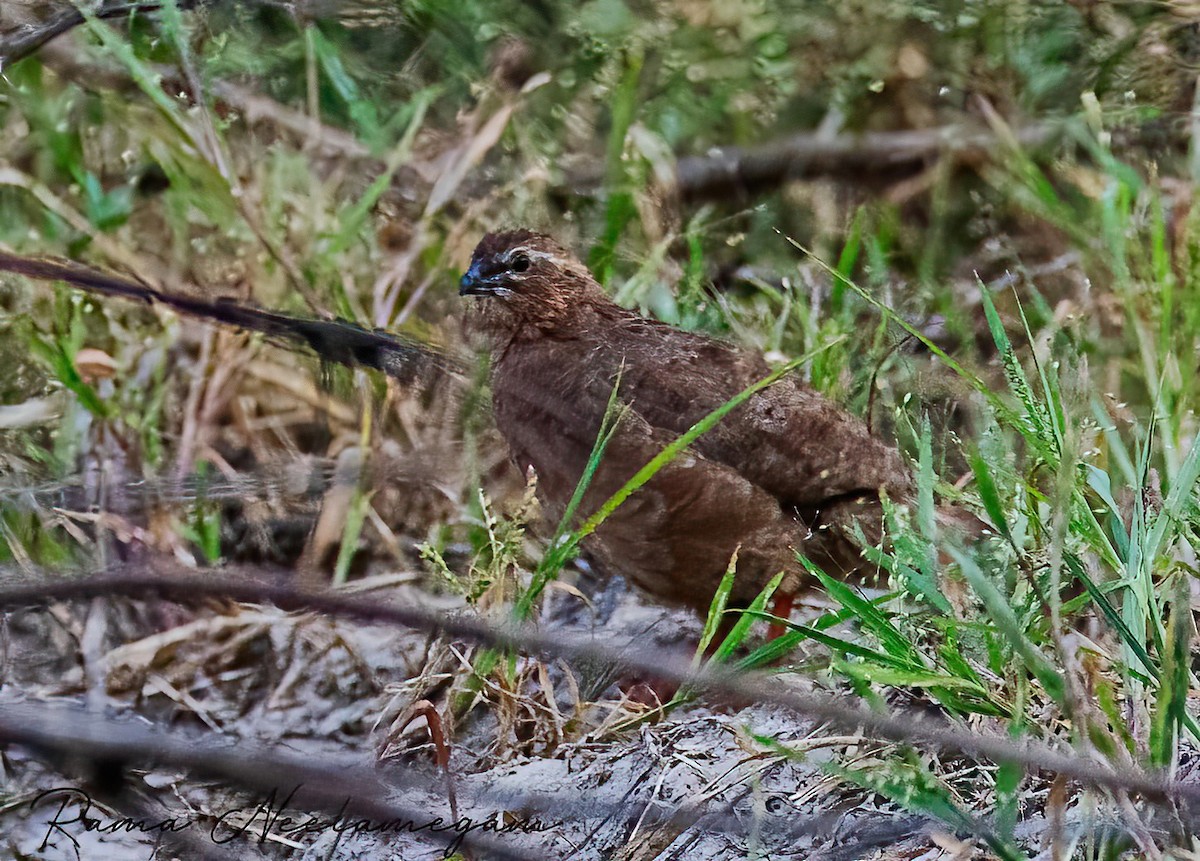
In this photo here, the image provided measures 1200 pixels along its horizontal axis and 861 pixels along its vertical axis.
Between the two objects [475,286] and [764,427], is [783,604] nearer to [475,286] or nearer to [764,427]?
[764,427]

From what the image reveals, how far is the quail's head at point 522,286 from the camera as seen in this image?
3551mm

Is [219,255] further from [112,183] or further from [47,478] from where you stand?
[47,478]

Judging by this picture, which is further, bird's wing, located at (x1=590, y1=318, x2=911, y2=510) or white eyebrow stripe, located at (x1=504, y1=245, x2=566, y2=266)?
white eyebrow stripe, located at (x1=504, y1=245, x2=566, y2=266)

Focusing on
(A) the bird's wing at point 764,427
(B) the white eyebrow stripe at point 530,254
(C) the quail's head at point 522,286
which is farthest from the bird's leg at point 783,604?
(B) the white eyebrow stripe at point 530,254

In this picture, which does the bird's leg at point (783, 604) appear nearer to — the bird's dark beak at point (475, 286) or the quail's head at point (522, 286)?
the quail's head at point (522, 286)

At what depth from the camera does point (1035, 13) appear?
4.59m

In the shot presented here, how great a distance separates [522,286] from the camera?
3.58m

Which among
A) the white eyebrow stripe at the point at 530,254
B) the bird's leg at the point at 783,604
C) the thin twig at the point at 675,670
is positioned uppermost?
the white eyebrow stripe at the point at 530,254

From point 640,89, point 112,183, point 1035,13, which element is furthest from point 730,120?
point 112,183

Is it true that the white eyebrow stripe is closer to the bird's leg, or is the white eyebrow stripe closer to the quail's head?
the quail's head

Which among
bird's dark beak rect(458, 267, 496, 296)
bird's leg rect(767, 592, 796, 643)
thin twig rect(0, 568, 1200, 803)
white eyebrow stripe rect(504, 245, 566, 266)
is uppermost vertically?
white eyebrow stripe rect(504, 245, 566, 266)

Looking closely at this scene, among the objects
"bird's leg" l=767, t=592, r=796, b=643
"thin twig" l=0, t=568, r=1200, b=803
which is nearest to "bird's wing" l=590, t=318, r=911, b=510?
"bird's leg" l=767, t=592, r=796, b=643

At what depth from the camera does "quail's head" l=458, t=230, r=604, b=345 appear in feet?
11.6

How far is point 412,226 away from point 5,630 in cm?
210
